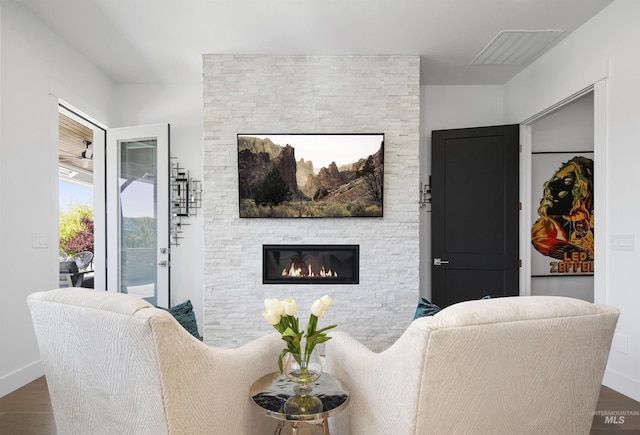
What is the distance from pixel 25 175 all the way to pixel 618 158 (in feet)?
14.8

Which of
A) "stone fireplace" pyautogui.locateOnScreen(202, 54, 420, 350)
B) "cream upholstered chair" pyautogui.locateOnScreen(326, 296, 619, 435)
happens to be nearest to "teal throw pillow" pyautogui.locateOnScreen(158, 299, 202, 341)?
"cream upholstered chair" pyautogui.locateOnScreen(326, 296, 619, 435)

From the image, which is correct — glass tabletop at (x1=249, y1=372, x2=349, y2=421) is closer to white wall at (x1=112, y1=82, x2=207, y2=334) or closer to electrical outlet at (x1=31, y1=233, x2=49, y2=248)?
electrical outlet at (x1=31, y1=233, x2=49, y2=248)

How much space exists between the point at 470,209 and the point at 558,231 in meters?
1.05

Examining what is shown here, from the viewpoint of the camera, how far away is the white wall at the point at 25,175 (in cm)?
255

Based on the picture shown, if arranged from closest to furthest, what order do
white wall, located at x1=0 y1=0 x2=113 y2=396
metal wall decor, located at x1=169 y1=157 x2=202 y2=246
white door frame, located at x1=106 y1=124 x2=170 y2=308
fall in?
1. white wall, located at x1=0 y1=0 x2=113 y2=396
2. white door frame, located at x1=106 y1=124 x2=170 y2=308
3. metal wall decor, located at x1=169 y1=157 x2=202 y2=246

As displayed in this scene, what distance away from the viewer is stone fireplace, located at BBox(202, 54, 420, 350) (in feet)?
11.3

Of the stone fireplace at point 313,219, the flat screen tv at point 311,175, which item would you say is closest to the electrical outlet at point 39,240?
the stone fireplace at point 313,219

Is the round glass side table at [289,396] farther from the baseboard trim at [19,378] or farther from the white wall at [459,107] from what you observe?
the white wall at [459,107]

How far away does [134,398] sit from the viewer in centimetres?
113

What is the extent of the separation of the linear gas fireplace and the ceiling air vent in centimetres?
227

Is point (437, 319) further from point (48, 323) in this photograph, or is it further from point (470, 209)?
point (470, 209)

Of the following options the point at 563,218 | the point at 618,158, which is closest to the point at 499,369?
the point at 618,158

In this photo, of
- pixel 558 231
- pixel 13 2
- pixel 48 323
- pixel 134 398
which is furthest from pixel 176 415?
pixel 558 231

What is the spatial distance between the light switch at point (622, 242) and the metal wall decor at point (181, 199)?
393 centimetres
